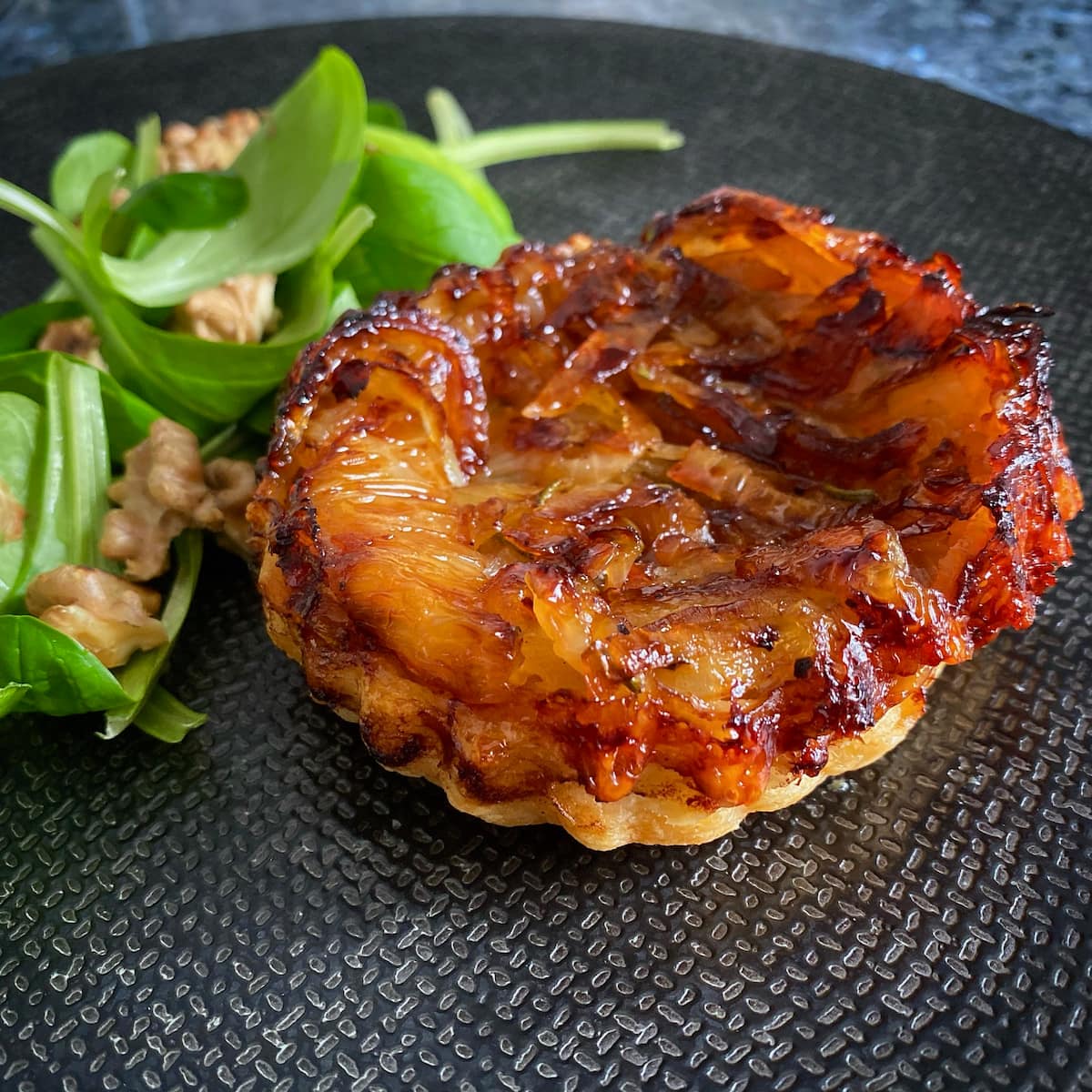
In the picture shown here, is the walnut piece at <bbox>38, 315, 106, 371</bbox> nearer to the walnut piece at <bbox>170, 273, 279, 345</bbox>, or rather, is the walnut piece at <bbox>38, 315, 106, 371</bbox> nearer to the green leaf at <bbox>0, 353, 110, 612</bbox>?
the walnut piece at <bbox>170, 273, 279, 345</bbox>

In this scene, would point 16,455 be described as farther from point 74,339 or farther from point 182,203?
point 182,203

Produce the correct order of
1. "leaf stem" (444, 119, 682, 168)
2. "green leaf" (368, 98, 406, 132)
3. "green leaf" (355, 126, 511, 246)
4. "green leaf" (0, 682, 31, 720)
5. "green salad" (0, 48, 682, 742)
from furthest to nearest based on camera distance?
"leaf stem" (444, 119, 682, 168) → "green leaf" (368, 98, 406, 132) → "green leaf" (355, 126, 511, 246) → "green salad" (0, 48, 682, 742) → "green leaf" (0, 682, 31, 720)

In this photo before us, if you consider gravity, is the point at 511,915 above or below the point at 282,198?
below

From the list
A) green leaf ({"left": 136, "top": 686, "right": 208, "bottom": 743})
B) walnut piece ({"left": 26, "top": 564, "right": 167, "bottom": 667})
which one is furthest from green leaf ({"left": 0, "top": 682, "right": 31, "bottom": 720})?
green leaf ({"left": 136, "top": 686, "right": 208, "bottom": 743})

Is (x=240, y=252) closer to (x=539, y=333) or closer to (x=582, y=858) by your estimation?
(x=539, y=333)

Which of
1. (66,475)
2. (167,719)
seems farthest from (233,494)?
(167,719)

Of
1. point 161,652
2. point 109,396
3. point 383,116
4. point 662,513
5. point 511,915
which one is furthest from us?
point 383,116

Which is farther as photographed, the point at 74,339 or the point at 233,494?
the point at 74,339
